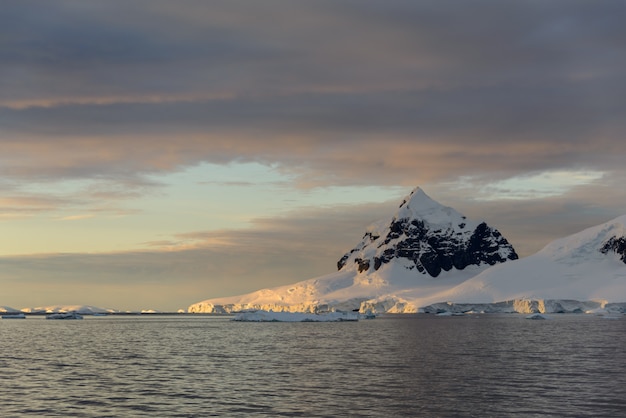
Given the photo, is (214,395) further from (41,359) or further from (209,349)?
(209,349)

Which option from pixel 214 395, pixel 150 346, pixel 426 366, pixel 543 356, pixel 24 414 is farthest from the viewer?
pixel 150 346

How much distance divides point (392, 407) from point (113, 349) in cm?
5822

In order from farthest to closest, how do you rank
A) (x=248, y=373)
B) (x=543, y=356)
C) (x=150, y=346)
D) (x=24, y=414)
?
(x=150, y=346)
(x=543, y=356)
(x=248, y=373)
(x=24, y=414)

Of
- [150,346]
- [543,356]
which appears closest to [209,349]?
[150,346]

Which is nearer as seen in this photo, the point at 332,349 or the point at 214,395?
the point at 214,395

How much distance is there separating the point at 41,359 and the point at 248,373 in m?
27.6

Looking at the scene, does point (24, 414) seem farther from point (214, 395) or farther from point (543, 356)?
point (543, 356)

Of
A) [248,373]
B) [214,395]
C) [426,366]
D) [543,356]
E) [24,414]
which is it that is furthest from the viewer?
[543,356]

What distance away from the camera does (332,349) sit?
9000 centimetres

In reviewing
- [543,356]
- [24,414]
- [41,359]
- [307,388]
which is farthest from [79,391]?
[543,356]

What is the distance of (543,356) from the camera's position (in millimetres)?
76750

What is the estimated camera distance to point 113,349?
92812mm

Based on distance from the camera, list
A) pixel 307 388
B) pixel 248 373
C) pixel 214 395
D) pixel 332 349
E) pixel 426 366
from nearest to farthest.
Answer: pixel 214 395
pixel 307 388
pixel 248 373
pixel 426 366
pixel 332 349

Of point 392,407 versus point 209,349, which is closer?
point 392,407
